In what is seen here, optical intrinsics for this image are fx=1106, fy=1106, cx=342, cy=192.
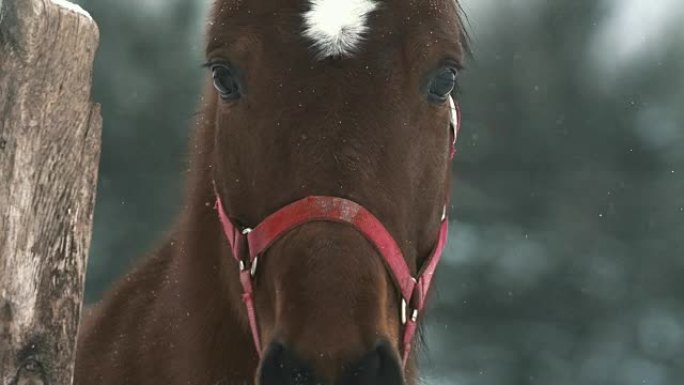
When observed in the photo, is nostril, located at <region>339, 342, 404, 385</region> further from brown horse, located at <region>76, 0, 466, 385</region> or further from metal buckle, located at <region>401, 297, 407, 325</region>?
metal buckle, located at <region>401, 297, 407, 325</region>

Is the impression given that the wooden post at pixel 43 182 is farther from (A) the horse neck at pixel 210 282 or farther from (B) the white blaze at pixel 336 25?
(A) the horse neck at pixel 210 282

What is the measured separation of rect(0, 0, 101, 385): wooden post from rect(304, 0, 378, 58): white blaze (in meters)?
0.64

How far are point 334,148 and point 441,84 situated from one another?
0.46 meters

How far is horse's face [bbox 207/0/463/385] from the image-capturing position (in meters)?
2.50

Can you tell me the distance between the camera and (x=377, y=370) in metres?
2.45

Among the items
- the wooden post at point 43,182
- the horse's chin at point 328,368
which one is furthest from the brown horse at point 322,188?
the wooden post at point 43,182

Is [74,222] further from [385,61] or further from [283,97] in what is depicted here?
[385,61]

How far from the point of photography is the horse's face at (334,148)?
2500 millimetres

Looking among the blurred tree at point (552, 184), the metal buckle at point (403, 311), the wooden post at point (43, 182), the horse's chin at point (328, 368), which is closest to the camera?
the wooden post at point (43, 182)

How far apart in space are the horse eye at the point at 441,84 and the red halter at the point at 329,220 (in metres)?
0.46

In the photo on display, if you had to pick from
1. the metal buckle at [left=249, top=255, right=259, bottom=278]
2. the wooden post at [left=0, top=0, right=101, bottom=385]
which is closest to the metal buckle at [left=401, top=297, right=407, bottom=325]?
the metal buckle at [left=249, top=255, right=259, bottom=278]

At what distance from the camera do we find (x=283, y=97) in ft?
9.29

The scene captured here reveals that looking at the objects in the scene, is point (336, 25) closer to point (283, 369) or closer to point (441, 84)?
point (441, 84)

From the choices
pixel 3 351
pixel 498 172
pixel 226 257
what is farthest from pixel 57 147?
pixel 498 172
